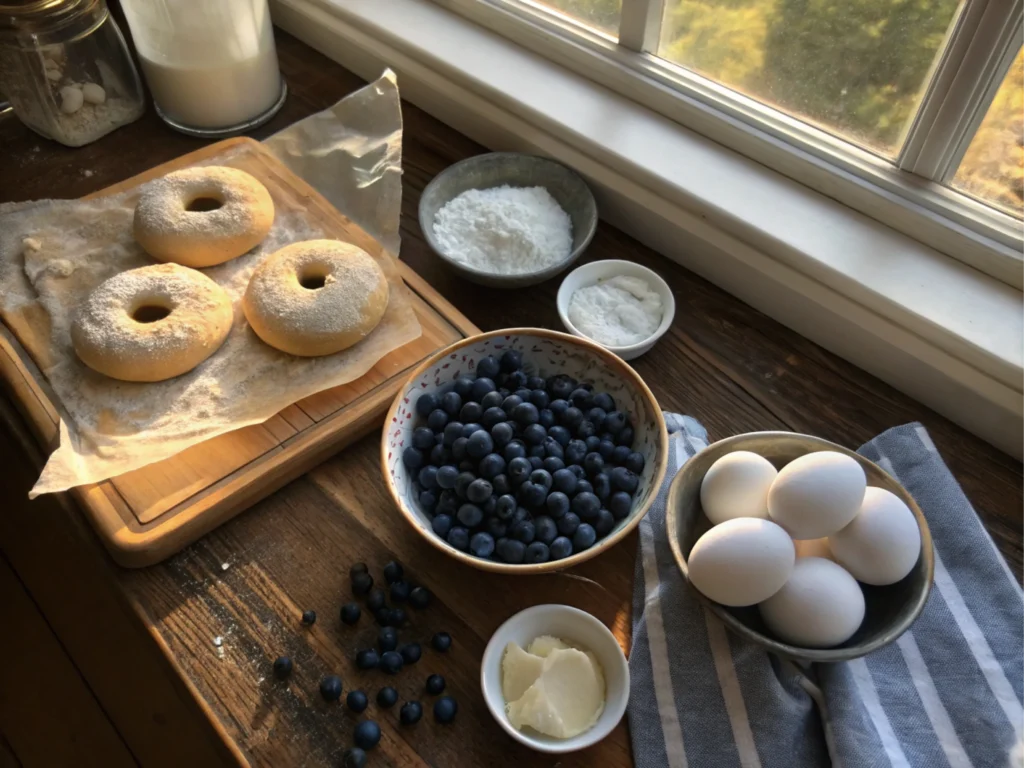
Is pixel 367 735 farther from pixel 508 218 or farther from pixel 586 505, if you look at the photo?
pixel 508 218

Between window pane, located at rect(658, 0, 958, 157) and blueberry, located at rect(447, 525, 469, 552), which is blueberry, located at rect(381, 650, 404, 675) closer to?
blueberry, located at rect(447, 525, 469, 552)

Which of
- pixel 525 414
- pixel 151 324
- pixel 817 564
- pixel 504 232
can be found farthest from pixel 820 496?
pixel 151 324

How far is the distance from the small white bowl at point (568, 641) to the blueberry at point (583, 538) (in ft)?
0.16

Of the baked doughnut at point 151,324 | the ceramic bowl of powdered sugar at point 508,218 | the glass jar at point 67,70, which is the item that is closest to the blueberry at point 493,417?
the ceramic bowl of powdered sugar at point 508,218

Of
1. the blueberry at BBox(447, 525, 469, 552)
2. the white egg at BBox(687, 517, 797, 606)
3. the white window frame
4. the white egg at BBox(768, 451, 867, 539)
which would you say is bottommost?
the blueberry at BBox(447, 525, 469, 552)

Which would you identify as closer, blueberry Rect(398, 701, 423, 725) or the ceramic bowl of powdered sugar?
blueberry Rect(398, 701, 423, 725)

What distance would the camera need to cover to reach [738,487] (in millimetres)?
Result: 660

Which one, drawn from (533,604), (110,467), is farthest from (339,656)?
(110,467)

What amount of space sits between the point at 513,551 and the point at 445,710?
0.44ft

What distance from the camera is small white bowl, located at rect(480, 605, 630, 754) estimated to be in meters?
0.63

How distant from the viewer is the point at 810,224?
88cm

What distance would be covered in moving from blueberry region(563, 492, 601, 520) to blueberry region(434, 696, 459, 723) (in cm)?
18

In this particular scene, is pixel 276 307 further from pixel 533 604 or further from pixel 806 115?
pixel 806 115

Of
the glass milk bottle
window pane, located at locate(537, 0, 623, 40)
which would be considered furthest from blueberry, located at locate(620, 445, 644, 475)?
the glass milk bottle
